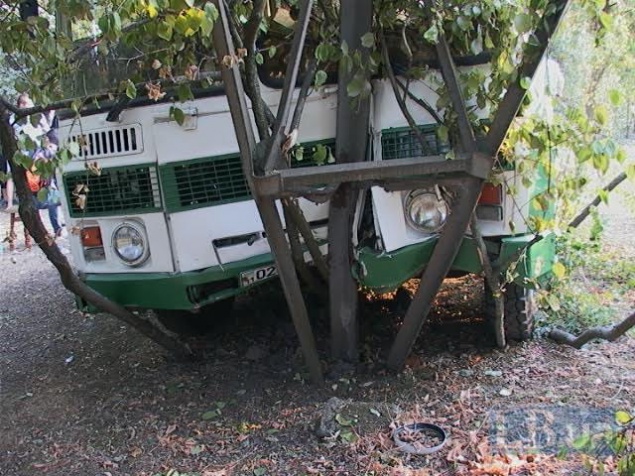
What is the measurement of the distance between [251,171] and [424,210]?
1.02 meters

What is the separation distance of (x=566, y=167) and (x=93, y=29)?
277 cm

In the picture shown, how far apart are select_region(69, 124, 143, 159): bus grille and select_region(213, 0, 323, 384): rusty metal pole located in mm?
805

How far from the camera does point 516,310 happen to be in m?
3.97

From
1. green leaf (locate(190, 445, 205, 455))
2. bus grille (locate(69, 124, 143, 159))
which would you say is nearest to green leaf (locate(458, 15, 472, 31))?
bus grille (locate(69, 124, 143, 159))

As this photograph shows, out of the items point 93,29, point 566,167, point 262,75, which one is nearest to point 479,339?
point 566,167

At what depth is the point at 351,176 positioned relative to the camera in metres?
3.02

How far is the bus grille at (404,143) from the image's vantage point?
3.46 metres

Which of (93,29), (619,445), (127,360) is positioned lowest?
(127,360)

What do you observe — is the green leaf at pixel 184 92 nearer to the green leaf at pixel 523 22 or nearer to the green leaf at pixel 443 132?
the green leaf at pixel 443 132

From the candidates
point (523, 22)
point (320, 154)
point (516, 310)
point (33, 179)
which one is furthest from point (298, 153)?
point (33, 179)

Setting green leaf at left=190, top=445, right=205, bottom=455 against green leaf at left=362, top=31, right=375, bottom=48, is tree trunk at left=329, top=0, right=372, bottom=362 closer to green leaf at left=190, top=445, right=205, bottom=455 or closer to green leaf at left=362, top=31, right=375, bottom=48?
green leaf at left=362, top=31, right=375, bottom=48

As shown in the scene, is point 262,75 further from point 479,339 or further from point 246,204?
point 479,339

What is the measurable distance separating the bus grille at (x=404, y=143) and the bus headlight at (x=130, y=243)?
1.43 meters

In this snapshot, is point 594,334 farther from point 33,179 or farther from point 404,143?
point 33,179
